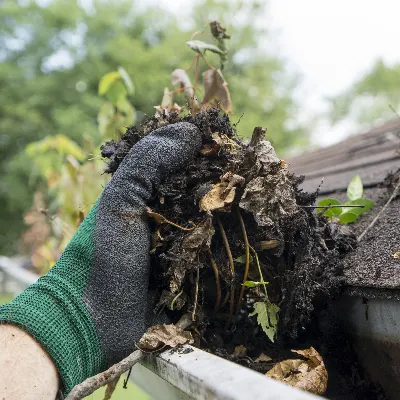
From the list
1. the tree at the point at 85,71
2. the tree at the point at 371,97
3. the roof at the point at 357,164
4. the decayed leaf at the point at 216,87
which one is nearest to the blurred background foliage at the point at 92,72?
the tree at the point at 85,71

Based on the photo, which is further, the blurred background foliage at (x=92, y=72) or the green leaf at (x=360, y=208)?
the blurred background foliage at (x=92, y=72)

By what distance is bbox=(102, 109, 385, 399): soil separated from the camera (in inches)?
32.4

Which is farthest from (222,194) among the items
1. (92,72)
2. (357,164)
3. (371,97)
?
(371,97)

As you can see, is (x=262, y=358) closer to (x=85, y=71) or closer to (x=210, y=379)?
(x=210, y=379)

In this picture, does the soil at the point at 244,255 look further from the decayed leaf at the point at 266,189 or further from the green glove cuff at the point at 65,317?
the green glove cuff at the point at 65,317

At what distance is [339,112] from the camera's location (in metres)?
17.1

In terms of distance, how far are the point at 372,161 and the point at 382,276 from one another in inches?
48.0

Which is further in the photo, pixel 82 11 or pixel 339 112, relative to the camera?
pixel 339 112

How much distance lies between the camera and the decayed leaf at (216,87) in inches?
49.5

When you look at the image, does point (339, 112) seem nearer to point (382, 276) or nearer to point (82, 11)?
point (82, 11)

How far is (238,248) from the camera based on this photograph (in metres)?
0.86

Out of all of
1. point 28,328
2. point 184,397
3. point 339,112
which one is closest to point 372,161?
point 184,397

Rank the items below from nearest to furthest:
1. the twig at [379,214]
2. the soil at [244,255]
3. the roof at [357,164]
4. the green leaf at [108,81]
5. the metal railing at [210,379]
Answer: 1. the metal railing at [210,379]
2. the soil at [244,255]
3. the twig at [379,214]
4. the roof at [357,164]
5. the green leaf at [108,81]

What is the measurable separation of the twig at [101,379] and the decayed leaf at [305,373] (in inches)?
10.2
